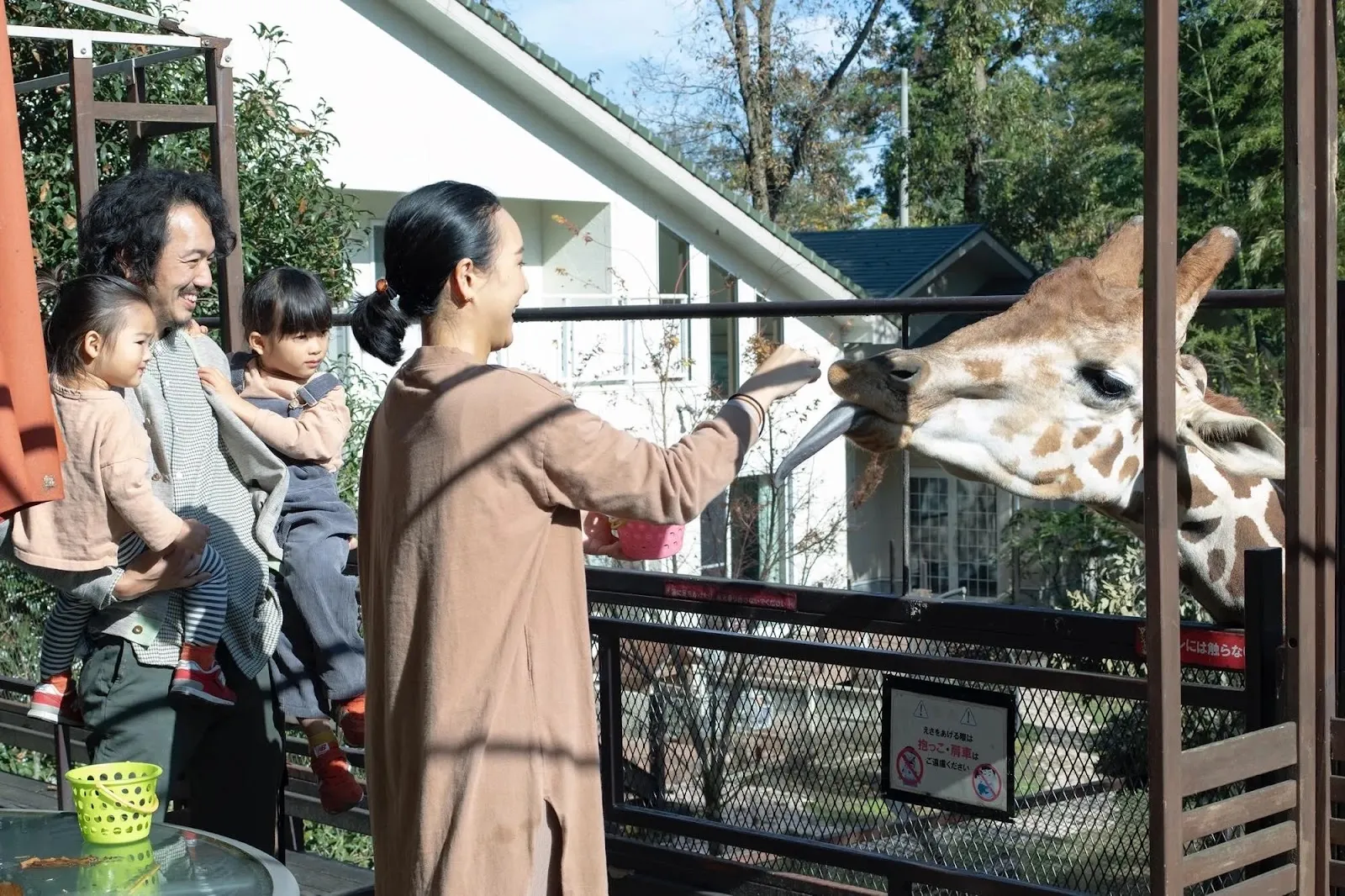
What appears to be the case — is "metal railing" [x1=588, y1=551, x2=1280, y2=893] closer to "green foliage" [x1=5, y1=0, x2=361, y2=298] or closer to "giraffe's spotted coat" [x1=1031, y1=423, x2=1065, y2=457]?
"giraffe's spotted coat" [x1=1031, y1=423, x2=1065, y2=457]

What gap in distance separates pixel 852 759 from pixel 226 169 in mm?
2453

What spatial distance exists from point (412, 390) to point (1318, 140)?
1559mm

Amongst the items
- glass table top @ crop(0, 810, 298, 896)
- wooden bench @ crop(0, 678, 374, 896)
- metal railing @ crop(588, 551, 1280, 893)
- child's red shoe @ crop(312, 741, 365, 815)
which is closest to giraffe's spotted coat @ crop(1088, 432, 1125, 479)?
metal railing @ crop(588, 551, 1280, 893)

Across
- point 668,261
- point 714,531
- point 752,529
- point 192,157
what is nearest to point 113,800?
point 192,157

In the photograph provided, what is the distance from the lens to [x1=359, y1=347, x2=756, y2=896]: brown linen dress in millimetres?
2170

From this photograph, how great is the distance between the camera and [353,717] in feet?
11.8

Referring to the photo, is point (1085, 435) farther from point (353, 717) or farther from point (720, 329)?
point (720, 329)

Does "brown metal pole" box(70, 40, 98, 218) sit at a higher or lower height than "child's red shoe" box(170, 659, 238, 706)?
higher

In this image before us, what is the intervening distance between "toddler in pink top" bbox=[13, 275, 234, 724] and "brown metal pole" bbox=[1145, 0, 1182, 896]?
192 centimetres

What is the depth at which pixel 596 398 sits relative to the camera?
12.6 meters

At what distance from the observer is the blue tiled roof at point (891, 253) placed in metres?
18.3

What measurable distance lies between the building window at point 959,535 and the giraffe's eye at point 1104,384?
10967 millimetres

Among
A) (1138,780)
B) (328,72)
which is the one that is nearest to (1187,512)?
(1138,780)

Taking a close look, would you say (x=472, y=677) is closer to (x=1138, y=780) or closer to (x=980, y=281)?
(x=1138, y=780)
